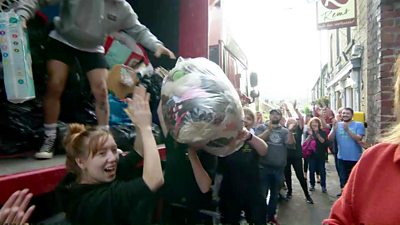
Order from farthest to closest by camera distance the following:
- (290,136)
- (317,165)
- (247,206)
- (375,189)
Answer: (317,165) < (290,136) < (247,206) < (375,189)

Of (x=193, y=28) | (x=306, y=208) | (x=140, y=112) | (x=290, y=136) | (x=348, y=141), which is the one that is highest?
(x=193, y=28)

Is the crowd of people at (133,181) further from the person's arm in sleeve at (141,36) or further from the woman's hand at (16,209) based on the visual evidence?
the person's arm in sleeve at (141,36)

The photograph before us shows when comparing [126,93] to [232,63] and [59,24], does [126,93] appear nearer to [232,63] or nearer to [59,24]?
[59,24]

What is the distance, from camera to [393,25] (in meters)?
3.70

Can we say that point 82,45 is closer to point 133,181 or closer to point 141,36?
point 141,36

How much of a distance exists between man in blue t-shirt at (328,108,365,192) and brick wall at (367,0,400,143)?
153 centimetres

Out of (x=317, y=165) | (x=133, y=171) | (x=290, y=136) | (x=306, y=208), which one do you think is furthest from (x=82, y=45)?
(x=317, y=165)

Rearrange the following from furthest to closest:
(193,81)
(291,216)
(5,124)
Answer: (291,216), (5,124), (193,81)

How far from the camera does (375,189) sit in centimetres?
113

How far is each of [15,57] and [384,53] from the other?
342 cm

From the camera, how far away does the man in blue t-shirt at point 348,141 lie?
223 inches

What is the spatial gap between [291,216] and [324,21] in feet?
12.3

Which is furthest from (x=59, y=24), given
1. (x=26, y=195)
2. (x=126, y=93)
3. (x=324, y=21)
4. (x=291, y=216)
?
(x=324, y=21)

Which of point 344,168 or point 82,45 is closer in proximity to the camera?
point 82,45
